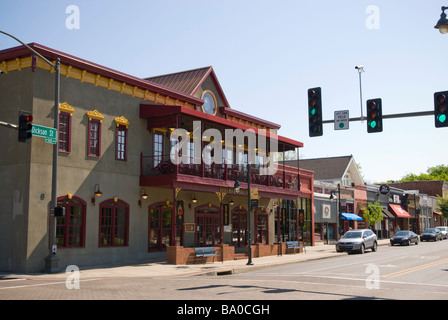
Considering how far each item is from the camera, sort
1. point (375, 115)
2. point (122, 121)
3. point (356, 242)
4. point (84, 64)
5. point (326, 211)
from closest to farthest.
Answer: point (375, 115), point (84, 64), point (122, 121), point (356, 242), point (326, 211)

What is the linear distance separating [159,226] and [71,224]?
5.62 metres

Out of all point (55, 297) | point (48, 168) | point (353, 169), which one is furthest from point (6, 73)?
point (353, 169)

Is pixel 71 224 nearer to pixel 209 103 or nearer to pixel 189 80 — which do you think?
pixel 189 80

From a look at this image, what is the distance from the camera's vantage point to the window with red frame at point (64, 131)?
22031mm

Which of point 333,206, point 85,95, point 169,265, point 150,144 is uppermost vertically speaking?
point 85,95

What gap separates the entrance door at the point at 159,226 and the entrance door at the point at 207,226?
2362mm

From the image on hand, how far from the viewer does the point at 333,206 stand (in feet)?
156

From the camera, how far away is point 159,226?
26.7 meters

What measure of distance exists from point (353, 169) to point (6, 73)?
45236 millimetres

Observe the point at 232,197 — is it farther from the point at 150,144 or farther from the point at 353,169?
the point at 353,169

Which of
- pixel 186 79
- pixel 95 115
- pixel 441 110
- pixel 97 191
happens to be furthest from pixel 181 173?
pixel 441 110

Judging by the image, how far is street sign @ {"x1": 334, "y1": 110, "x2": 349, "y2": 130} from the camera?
1648cm

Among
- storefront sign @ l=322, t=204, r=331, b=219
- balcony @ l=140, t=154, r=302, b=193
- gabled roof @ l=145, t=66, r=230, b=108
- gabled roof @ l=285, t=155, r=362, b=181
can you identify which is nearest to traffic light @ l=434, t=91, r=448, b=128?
balcony @ l=140, t=154, r=302, b=193

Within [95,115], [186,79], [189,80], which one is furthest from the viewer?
[186,79]
